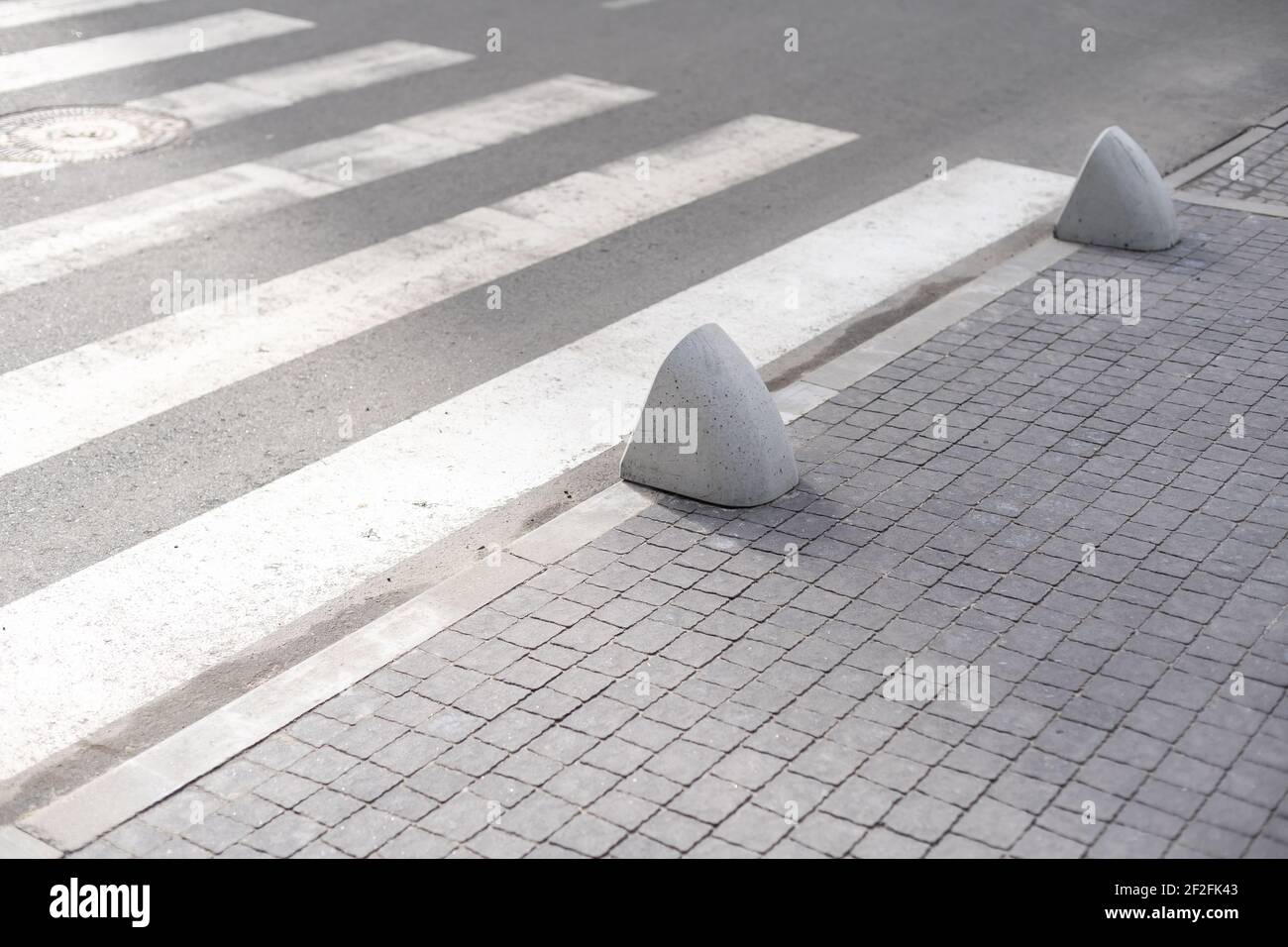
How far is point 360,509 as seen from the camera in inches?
267

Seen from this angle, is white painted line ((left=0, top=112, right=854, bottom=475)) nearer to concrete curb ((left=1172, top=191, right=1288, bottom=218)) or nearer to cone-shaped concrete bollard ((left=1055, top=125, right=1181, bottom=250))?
cone-shaped concrete bollard ((left=1055, top=125, right=1181, bottom=250))

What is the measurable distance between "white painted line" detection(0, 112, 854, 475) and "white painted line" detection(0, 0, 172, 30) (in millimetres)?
4667

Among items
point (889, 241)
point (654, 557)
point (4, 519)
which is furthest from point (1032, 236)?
point (4, 519)

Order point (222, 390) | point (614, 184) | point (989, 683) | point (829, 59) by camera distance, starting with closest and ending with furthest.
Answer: point (989, 683) → point (222, 390) → point (614, 184) → point (829, 59)

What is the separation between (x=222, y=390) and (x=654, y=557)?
279 cm

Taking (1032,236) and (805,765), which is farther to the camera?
(1032,236)

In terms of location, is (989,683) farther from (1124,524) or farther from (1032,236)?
(1032,236)

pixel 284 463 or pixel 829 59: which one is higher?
pixel 829 59

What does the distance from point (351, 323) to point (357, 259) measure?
1.00 metres

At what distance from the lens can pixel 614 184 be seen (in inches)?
420

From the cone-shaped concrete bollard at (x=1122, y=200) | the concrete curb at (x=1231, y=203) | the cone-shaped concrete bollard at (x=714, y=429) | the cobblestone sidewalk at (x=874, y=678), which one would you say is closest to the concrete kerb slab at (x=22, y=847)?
the cobblestone sidewalk at (x=874, y=678)

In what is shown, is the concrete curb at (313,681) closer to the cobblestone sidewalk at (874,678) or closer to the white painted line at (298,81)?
the cobblestone sidewalk at (874,678)

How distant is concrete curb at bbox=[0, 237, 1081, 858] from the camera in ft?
16.0

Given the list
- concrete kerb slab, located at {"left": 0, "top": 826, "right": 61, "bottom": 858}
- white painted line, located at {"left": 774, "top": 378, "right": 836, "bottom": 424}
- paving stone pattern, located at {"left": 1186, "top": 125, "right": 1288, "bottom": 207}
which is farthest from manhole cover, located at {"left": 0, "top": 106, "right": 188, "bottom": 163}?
paving stone pattern, located at {"left": 1186, "top": 125, "right": 1288, "bottom": 207}
